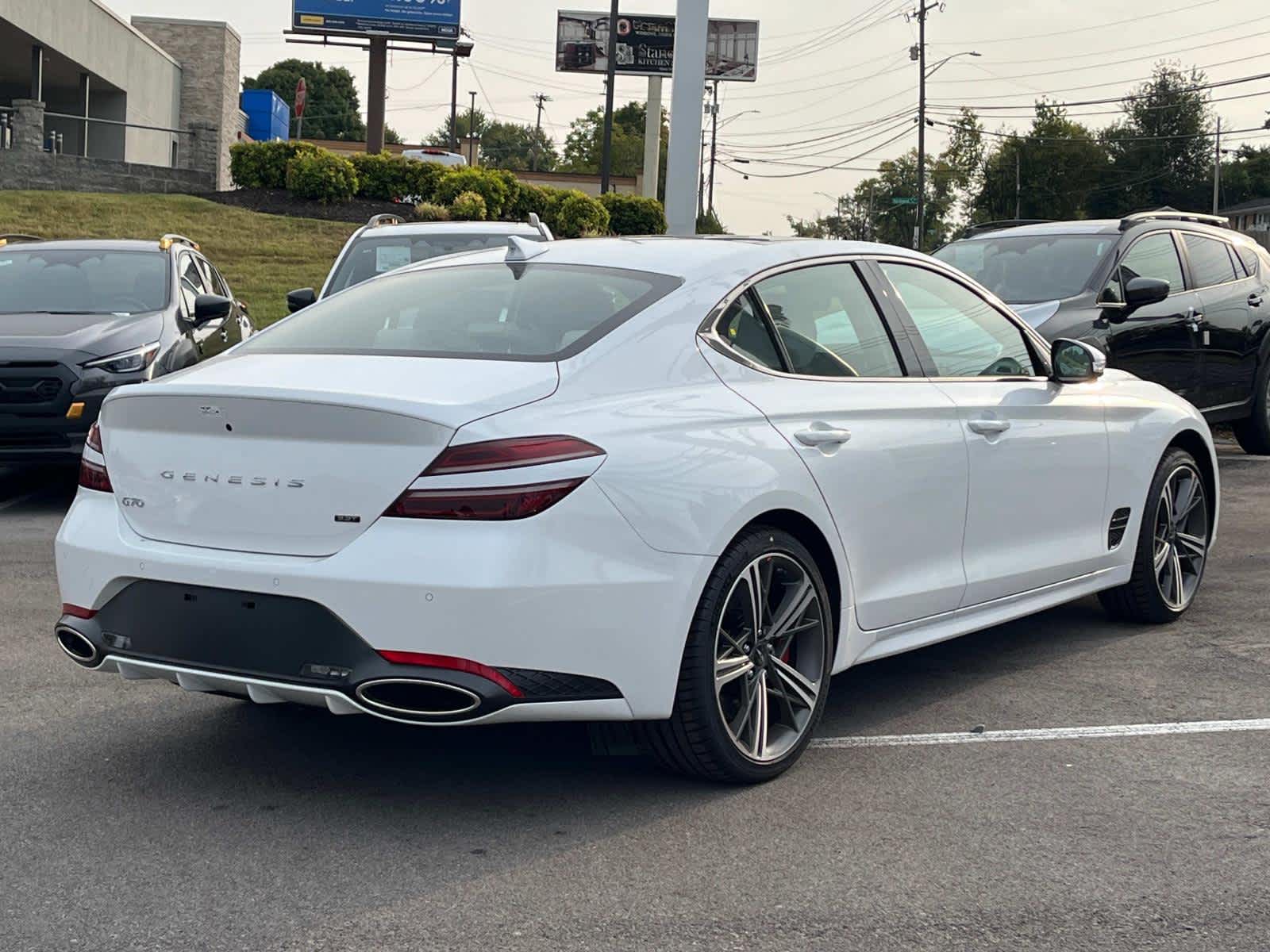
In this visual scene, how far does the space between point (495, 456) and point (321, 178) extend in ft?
97.9

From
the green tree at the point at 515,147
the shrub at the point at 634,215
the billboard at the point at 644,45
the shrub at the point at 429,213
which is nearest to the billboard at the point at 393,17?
→ the billboard at the point at 644,45

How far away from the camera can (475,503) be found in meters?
3.75

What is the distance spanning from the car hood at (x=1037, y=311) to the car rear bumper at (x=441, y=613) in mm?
6521

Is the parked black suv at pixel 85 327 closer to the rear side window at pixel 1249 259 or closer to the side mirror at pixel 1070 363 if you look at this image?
the side mirror at pixel 1070 363

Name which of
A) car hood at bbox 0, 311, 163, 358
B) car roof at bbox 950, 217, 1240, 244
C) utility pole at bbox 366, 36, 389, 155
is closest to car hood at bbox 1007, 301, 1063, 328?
car roof at bbox 950, 217, 1240, 244

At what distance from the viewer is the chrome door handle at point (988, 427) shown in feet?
17.4

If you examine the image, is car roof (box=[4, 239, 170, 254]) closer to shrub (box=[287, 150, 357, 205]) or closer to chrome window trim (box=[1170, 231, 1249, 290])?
chrome window trim (box=[1170, 231, 1249, 290])

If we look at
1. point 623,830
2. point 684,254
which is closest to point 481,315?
point 684,254

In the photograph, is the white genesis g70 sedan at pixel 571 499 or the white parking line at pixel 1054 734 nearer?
the white genesis g70 sedan at pixel 571 499

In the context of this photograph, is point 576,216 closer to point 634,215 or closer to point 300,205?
point 634,215

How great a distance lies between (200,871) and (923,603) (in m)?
2.48

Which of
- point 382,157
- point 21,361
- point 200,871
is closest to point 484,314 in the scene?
Result: point 200,871

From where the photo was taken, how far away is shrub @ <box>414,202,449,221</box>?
99.4ft

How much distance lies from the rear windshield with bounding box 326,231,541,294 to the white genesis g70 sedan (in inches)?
275
